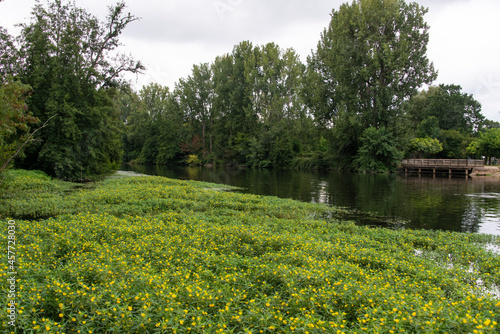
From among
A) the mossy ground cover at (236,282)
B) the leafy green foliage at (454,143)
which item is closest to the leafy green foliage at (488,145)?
the leafy green foliage at (454,143)

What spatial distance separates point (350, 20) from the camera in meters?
48.4

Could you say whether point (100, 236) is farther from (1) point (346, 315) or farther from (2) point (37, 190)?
(2) point (37, 190)

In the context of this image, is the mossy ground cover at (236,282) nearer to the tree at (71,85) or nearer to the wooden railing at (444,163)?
the tree at (71,85)

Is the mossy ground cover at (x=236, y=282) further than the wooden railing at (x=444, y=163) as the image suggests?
No

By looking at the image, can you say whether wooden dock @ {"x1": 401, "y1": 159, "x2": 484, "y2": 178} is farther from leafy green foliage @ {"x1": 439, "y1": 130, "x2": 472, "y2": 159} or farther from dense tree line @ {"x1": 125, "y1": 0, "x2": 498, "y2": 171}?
leafy green foliage @ {"x1": 439, "y1": 130, "x2": 472, "y2": 159}

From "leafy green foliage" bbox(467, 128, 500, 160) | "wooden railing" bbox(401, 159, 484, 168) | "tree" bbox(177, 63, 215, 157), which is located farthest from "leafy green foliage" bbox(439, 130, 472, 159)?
"tree" bbox(177, 63, 215, 157)

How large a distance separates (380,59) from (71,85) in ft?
128

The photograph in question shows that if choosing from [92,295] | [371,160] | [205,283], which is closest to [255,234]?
[205,283]

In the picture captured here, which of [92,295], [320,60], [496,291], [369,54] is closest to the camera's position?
[92,295]

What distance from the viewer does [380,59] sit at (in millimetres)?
45562

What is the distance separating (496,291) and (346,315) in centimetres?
406

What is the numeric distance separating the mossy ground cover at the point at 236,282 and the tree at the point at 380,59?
129 ft

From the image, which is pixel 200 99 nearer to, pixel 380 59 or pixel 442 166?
pixel 380 59

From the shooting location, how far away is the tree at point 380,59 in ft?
149
